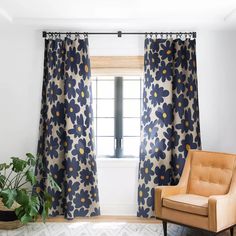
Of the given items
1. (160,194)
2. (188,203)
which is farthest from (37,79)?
(188,203)

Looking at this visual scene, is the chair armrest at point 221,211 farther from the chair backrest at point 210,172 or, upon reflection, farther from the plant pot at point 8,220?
the plant pot at point 8,220

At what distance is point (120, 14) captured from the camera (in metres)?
3.62

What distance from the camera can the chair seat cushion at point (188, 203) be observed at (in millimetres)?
2982

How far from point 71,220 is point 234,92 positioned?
8.64 ft

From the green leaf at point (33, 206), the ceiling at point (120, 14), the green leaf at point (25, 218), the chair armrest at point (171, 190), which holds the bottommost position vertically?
the green leaf at point (25, 218)

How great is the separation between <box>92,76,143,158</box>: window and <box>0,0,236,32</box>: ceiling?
0.72m

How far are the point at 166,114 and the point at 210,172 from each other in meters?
0.91

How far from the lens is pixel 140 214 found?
396cm

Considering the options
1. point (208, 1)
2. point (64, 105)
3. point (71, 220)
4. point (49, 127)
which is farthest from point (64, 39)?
point (71, 220)

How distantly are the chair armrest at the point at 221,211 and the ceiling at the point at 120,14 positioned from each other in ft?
6.42

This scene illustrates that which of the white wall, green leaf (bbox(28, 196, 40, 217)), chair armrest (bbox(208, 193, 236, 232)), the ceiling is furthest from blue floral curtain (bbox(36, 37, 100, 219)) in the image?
chair armrest (bbox(208, 193, 236, 232))

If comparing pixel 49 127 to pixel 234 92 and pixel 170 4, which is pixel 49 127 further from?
pixel 234 92

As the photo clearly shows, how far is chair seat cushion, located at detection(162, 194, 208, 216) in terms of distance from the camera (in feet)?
9.78

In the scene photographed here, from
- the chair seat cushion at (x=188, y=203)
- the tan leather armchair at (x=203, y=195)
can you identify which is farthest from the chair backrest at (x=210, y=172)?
the chair seat cushion at (x=188, y=203)
